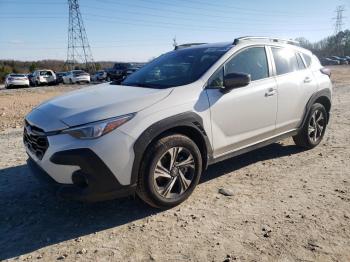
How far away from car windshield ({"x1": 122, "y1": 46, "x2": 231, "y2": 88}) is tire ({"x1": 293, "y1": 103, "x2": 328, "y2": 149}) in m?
2.01

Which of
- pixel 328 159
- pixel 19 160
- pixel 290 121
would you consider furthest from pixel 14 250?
pixel 328 159

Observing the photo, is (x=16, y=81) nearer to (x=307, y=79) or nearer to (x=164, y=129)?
(x=307, y=79)

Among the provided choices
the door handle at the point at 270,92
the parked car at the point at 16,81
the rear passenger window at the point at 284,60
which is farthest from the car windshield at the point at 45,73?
the door handle at the point at 270,92

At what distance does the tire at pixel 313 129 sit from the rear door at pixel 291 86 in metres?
0.27

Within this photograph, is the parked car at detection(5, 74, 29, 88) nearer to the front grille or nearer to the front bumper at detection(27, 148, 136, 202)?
the front grille

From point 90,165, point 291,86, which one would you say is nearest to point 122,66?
point 291,86

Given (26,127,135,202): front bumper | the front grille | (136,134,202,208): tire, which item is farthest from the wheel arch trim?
the front grille

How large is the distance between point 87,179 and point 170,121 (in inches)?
39.2

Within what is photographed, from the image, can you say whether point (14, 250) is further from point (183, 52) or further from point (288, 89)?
point (288, 89)

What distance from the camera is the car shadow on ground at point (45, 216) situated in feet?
10.8

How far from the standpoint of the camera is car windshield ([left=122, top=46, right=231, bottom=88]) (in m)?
4.18

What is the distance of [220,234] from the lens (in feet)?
10.7

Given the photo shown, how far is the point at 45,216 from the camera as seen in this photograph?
373 cm

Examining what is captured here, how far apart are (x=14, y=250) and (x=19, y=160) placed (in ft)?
9.21
